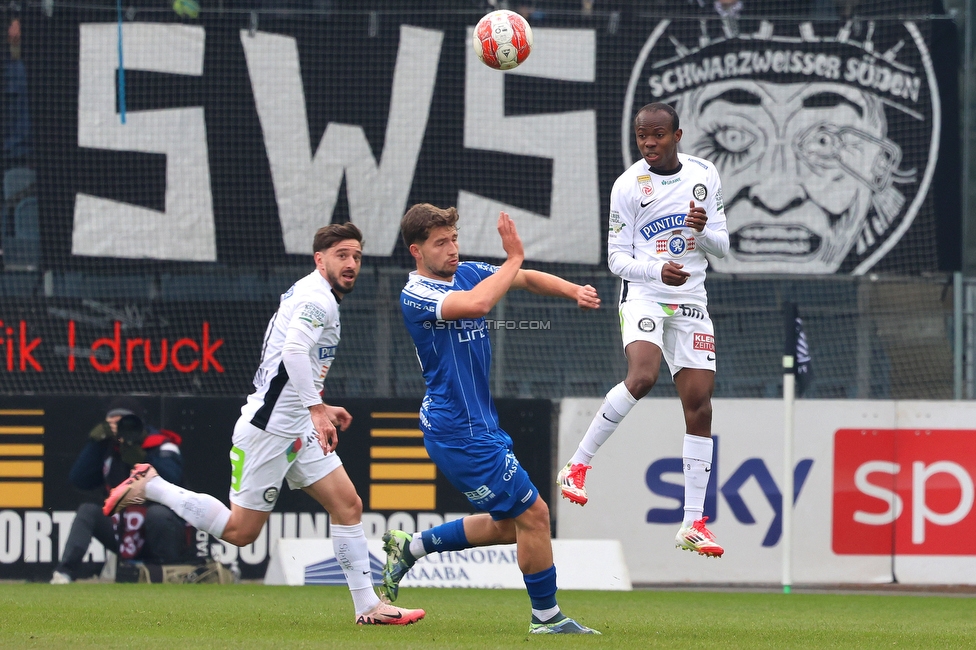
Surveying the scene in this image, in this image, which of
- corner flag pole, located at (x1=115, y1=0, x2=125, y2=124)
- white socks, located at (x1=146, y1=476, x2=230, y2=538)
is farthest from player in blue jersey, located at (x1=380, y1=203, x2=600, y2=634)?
corner flag pole, located at (x1=115, y1=0, x2=125, y2=124)

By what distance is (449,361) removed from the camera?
6492mm

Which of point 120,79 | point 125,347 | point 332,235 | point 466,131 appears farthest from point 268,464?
point 120,79

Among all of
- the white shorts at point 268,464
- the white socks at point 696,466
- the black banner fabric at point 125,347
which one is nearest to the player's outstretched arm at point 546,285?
the white socks at point 696,466

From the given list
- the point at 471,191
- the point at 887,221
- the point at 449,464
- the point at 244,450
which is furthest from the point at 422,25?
the point at 449,464

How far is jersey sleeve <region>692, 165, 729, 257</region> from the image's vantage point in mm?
7441

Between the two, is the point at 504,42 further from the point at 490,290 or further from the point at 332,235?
the point at 490,290

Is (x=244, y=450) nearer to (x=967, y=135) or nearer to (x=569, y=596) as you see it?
(x=569, y=596)

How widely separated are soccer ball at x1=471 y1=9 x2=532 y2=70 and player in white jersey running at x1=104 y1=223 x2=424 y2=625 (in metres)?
1.69

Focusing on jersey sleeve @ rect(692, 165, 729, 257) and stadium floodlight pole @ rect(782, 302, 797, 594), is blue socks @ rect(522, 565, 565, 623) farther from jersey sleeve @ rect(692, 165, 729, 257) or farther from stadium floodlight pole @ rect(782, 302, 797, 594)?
stadium floodlight pole @ rect(782, 302, 797, 594)

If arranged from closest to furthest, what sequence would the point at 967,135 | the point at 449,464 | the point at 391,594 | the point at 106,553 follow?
the point at 449,464, the point at 391,594, the point at 106,553, the point at 967,135

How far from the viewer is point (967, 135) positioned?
13.0m

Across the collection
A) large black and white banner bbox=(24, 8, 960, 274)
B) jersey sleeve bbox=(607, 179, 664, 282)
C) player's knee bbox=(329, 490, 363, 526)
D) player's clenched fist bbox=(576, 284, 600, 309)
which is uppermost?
large black and white banner bbox=(24, 8, 960, 274)

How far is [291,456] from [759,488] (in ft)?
18.3

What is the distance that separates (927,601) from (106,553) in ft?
22.0
